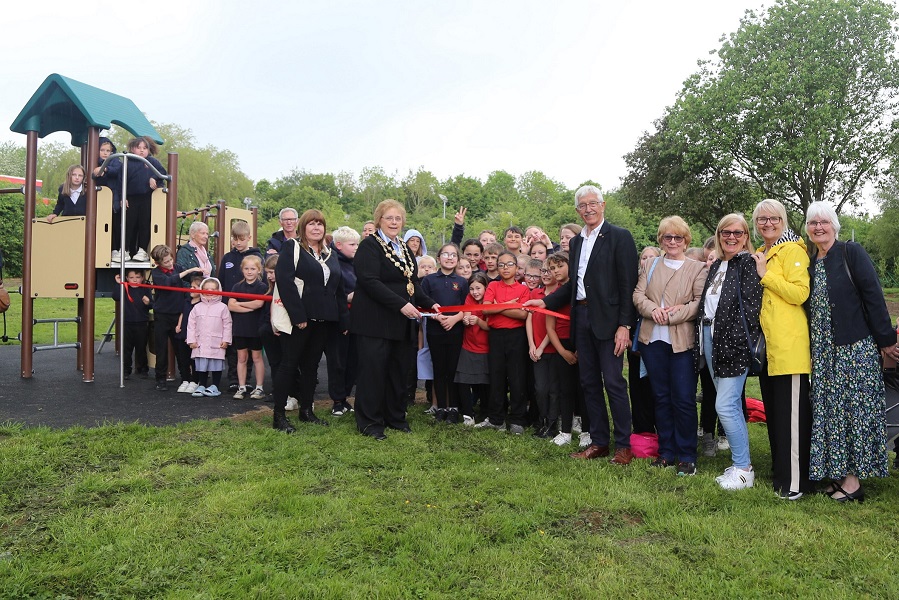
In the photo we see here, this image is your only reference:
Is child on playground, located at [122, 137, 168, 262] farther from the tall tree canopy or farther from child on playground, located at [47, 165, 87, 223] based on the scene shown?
the tall tree canopy

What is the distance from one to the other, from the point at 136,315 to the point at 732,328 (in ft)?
22.4

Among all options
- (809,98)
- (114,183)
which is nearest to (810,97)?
(809,98)

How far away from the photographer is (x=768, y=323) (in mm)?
4434

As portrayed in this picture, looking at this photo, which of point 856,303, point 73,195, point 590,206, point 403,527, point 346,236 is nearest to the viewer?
point 403,527

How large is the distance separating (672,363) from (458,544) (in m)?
2.30

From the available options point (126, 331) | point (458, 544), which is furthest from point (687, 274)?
point (126, 331)

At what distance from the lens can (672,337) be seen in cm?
486

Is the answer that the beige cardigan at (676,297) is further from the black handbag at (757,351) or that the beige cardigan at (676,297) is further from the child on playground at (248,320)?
the child on playground at (248,320)

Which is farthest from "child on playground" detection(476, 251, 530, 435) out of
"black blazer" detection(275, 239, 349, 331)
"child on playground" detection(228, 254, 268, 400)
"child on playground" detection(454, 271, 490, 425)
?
"child on playground" detection(228, 254, 268, 400)

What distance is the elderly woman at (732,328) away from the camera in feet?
14.7

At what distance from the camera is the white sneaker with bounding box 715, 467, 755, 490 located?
4480 millimetres

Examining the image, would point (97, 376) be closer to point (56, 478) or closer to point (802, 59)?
point (56, 478)

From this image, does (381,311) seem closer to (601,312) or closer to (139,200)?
(601,312)

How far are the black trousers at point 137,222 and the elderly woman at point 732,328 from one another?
7.27 metres
